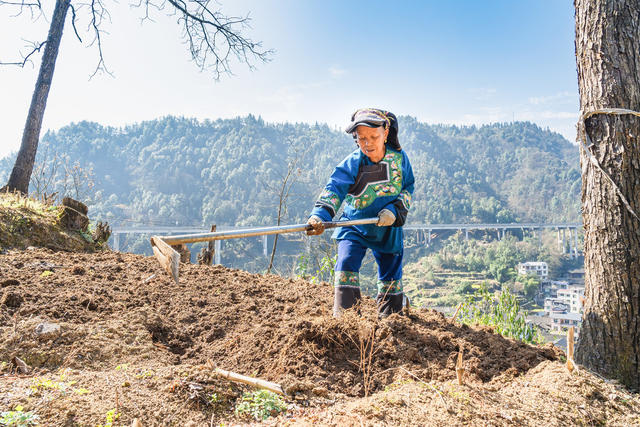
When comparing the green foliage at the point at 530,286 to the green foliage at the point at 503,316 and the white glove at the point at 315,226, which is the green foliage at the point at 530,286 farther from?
the white glove at the point at 315,226

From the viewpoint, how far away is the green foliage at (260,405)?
1.79 m

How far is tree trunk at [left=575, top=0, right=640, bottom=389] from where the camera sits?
230cm

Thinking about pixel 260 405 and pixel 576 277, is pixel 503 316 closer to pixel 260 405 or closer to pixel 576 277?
pixel 260 405

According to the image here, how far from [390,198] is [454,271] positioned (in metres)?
52.2

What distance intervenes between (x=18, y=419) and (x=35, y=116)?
21.2 feet

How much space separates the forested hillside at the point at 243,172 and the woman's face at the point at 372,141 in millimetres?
35704

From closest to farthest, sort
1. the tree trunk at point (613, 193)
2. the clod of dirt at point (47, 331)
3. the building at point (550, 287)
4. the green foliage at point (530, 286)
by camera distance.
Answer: the tree trunk at point (613, 193), the clod of dirt at point (47, 331), the building at point (550, 287), the green foliage at point (530, 286)

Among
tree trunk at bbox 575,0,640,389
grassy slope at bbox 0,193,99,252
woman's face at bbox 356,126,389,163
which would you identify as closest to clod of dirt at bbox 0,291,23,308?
grassy slope at bbox 0,193,99,252

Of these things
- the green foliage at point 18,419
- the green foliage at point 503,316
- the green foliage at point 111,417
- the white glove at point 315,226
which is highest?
the white glove at point 315,226

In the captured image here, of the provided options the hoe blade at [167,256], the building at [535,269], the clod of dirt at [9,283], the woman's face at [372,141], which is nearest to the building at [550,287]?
the building at [535,269]

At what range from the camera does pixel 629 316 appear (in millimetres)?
2299

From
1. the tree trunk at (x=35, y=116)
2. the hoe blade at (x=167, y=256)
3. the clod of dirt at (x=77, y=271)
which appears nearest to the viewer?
the hoe blade at (x=167, y=256)

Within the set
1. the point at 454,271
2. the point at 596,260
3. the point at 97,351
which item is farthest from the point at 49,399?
the point at 454,271

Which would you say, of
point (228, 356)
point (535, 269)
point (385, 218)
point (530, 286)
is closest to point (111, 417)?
point (228, 356)
